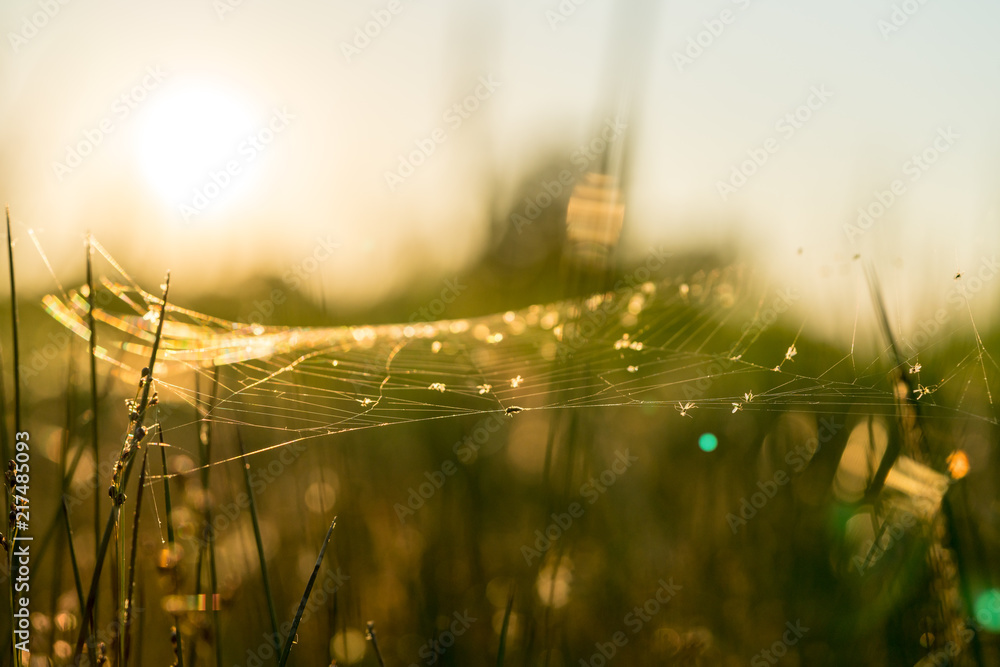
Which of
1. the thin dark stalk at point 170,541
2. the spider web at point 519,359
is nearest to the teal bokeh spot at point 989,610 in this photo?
the spider web at point 519,359

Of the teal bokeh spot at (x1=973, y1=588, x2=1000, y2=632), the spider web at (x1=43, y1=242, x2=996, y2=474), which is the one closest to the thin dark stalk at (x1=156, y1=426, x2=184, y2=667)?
the spider web at (x1=43, y1=242, x2=996, y2=474)

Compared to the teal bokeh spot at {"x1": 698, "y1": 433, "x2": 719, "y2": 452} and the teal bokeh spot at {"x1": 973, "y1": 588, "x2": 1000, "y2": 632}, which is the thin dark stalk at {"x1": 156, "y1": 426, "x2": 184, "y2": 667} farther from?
the teal bokeh spot at {"x1": 698, "y1": 433, "x2": 719, "y2": 452}

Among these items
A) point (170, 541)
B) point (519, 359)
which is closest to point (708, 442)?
point (519, 359)

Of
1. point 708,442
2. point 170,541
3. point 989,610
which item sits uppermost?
point 708,442

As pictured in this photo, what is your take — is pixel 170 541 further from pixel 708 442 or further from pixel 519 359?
pixel 708 442

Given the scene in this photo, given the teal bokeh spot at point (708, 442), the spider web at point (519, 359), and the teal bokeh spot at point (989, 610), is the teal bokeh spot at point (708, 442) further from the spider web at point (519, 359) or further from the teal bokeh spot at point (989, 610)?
the teal bokeh spot at point (989, 610)
